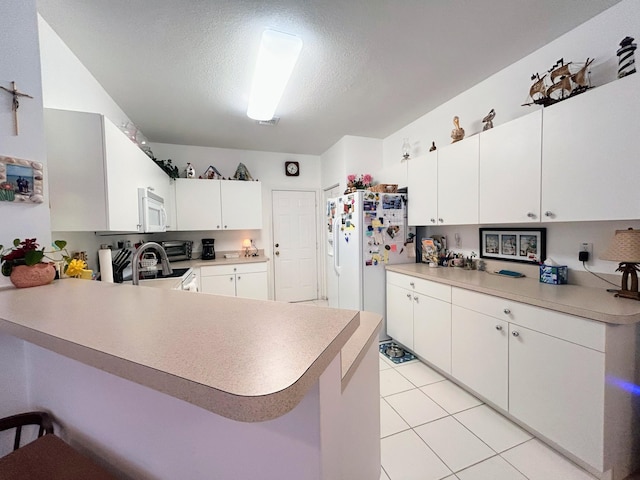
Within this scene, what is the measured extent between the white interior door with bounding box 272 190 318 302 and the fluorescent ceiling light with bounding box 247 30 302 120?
1.97m

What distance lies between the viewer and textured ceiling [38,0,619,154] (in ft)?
4.64

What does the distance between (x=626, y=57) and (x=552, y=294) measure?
1315mm

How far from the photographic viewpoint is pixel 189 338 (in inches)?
20.8

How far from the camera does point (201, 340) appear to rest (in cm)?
52

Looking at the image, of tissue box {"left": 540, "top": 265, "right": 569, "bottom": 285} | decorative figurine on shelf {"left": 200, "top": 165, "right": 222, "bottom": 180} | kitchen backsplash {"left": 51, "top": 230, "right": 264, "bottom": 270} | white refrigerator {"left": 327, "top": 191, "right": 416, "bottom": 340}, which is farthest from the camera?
decorative figurine on shelf {"left": 200, "top": 165, "right": 222, "bottom": 180}

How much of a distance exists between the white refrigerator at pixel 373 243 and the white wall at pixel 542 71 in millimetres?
485

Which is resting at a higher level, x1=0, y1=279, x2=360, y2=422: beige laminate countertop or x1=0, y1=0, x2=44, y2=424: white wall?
x1=0, y1=0, x2=44, y2=424: white wall

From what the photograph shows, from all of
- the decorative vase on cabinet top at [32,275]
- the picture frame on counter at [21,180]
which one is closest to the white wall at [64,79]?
the picture frame on counter at [21,180]

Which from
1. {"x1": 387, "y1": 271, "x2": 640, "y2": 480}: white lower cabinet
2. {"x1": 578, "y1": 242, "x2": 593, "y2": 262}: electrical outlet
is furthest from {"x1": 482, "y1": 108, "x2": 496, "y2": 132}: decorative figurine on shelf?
{"x1": 387, "y1": 271, "x2": 640, "y2": 480}: white lower cabinet

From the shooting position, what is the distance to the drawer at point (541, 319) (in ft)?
3.95

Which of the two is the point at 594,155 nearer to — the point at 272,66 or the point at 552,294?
the point at 552,294

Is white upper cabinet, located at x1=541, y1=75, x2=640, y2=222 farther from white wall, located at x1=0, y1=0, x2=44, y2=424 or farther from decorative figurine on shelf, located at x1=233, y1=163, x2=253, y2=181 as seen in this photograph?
decorative figurine on shelf, located at x1=233, y1=163, x2=253, y2=181

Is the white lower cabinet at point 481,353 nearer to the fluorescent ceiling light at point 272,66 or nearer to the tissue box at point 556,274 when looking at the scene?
the tissue box at point 556,274

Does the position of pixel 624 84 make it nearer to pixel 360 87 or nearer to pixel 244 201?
pixel 360 87
